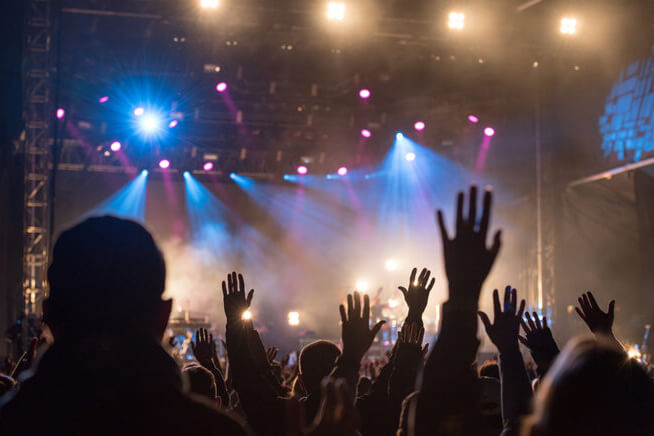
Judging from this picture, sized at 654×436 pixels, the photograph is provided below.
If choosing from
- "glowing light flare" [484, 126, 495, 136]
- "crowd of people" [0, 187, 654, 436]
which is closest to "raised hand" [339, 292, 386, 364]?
"crowd of people" [0, 187, 654, 436]

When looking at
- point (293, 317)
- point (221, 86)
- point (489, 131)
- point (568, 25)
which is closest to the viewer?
point (568, 25)

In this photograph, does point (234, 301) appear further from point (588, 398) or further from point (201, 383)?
point (588, 398)

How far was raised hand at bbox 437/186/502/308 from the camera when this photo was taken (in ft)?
5.94

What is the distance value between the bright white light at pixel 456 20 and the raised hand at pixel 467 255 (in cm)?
1288

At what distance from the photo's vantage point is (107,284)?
167 cm

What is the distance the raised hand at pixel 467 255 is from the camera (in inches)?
71.3

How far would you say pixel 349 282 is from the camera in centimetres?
2316

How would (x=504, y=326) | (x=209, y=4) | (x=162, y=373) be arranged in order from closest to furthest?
(x=162, y=373), (x=504, y=326), (x=209, y=4)

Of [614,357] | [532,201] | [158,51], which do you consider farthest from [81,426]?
[532,201]

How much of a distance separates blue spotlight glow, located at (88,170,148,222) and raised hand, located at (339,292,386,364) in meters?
17.9

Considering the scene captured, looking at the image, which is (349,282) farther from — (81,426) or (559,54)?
(81,426)

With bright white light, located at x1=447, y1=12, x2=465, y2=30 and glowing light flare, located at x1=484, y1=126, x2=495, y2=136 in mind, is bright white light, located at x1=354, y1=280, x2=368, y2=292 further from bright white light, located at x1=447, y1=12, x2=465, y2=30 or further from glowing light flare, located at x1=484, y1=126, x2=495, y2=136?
bright white light, located at x1=447, y1=12, x2=465, y2=30

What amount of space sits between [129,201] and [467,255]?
19.3m

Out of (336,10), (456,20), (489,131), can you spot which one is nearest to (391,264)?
(489,131)
